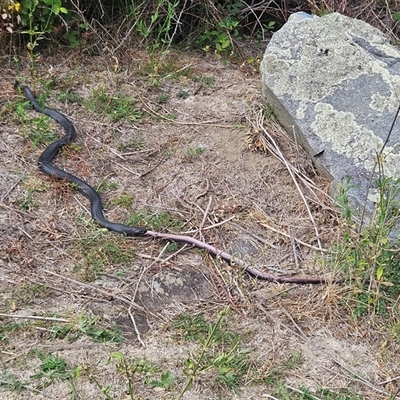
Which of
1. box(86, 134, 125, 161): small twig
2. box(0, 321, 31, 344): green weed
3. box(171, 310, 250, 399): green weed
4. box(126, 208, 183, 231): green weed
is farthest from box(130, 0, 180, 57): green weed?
box(0, 321, 31, 344): green weed

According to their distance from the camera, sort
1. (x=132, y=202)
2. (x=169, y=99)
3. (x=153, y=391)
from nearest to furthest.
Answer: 1. (x=153, y=391)
2. (x=132, y=202)
3. (x=169, y=99)

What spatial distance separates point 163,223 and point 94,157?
2.88 ft

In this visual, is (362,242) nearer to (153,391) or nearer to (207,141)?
(153,391)

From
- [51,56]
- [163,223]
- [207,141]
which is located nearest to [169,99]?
[207,141]

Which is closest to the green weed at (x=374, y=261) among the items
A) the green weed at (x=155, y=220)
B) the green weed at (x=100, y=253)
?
the green weed at (x=155, y=220)

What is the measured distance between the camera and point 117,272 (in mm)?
3893

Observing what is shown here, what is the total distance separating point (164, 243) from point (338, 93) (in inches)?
64.7

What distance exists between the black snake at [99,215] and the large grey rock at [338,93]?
737 mm

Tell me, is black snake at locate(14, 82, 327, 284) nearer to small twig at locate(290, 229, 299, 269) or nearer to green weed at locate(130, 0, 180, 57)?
small twig at locate(290, 229, 299, 269)

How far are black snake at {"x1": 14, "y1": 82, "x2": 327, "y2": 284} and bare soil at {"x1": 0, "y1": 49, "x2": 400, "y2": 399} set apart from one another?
5 centimetres

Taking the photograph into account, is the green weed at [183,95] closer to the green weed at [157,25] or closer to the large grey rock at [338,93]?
the green weed at [157,25]

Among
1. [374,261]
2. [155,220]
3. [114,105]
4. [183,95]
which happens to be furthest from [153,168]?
[374,261]

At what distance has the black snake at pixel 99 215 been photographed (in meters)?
3.96

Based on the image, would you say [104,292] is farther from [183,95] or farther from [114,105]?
[183,95]
